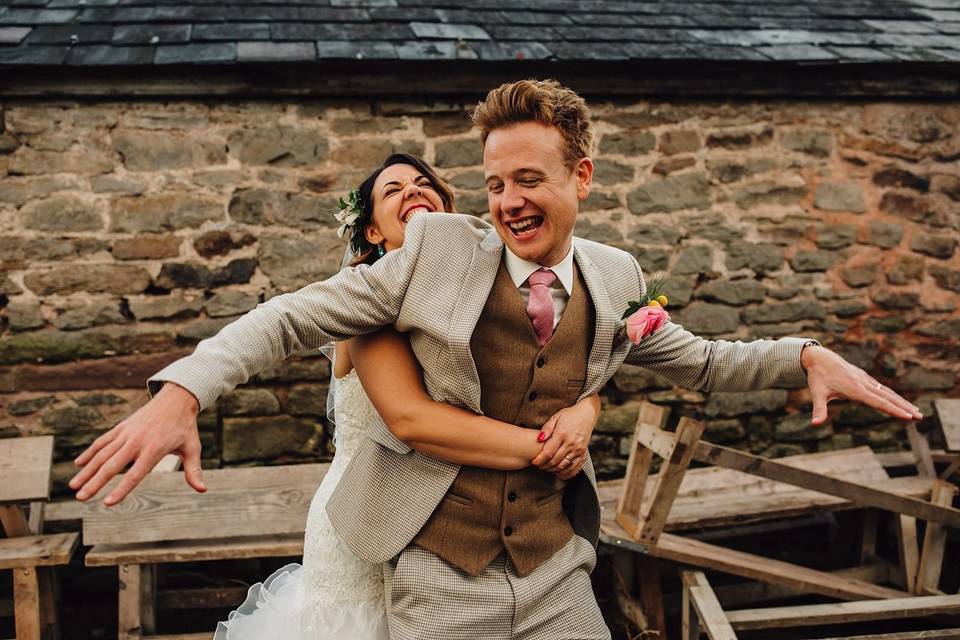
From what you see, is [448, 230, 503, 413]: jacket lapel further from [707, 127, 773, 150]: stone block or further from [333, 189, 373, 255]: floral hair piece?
[707, 127, 773, 150]: stone block

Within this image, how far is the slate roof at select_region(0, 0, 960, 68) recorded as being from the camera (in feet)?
14.5

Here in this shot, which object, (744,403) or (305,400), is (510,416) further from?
(744,403)

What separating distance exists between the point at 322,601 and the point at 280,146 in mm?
2965

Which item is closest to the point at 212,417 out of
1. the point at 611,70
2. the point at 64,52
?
the point at 64,52

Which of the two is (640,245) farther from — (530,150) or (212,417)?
(530,150)

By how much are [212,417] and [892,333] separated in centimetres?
440

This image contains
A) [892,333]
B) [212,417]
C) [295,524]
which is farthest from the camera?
[892,333]

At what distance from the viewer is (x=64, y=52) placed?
4.30 metres

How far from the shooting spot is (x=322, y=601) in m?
2.43

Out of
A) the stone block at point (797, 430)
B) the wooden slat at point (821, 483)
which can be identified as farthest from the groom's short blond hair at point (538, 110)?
the stone block at point (797, 430)

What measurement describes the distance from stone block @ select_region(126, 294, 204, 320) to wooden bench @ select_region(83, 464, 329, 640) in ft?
3.62

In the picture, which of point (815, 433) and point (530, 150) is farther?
point (815, 433)

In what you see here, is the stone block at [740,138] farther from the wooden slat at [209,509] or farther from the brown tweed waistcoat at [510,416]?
the brown tweed waistcoat at [510,416]

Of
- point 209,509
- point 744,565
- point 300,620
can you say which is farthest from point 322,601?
point 744,565
